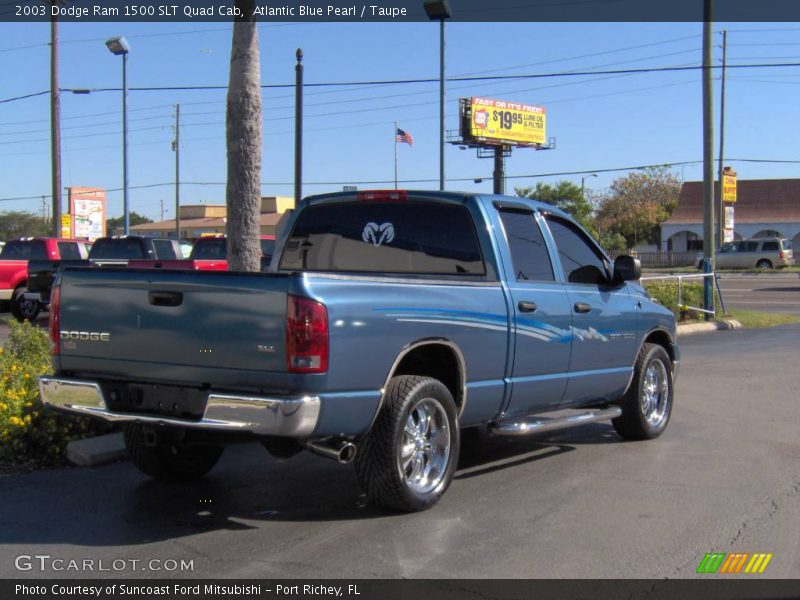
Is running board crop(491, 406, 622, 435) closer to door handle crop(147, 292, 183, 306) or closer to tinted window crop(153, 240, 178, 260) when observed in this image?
door handle crop(147, 292, 183, 306)

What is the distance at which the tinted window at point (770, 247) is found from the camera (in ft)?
178

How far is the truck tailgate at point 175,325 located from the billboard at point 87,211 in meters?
47.9

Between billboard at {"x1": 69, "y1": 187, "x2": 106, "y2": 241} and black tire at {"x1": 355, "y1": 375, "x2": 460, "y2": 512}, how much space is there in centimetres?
4844

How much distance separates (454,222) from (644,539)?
8.56ft

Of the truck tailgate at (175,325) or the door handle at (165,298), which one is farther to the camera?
the door handle at (165,298)

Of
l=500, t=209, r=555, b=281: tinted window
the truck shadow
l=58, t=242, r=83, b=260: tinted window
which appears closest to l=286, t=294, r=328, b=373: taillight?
the truck shadow

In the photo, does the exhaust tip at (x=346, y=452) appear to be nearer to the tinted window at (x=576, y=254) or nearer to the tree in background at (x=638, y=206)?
the tinted window at (x=576, y=254)

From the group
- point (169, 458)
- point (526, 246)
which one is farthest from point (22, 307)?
point (526, 246)

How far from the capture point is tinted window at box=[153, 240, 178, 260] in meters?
21.9

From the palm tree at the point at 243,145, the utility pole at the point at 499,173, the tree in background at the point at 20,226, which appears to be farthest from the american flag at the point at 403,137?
the tree in background at the point at 20,226

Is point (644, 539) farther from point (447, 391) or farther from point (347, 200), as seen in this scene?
point (347, 200)

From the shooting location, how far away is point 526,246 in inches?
277

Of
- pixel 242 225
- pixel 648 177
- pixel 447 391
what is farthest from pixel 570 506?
pixel 648 177
